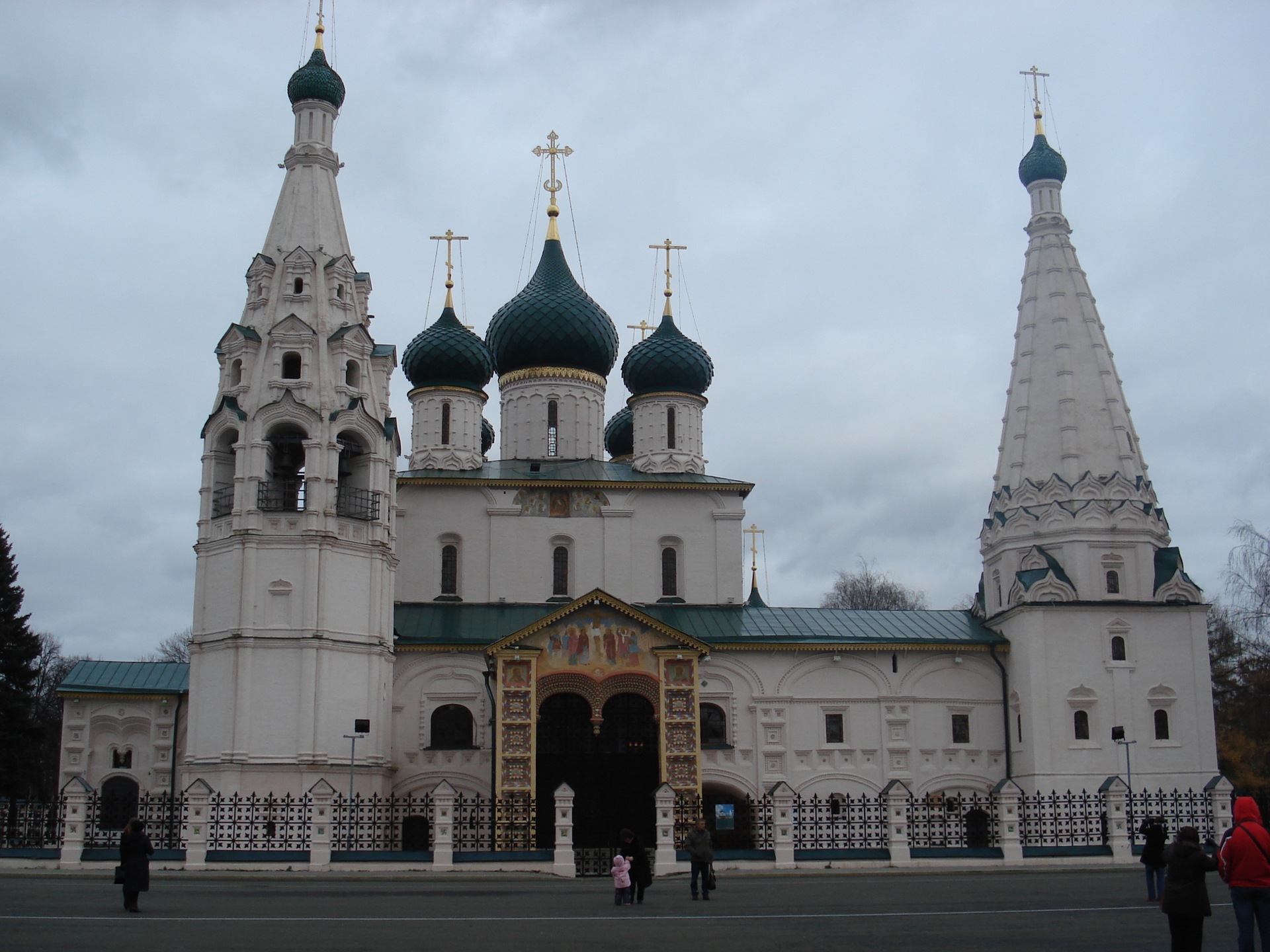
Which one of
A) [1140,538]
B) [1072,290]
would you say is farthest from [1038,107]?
[1140,538]

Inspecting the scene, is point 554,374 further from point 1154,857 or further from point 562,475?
point 1154,857

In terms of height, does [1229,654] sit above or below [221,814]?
above

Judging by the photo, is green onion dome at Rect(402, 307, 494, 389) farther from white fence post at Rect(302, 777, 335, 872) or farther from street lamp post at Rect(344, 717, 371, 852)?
white fence post at Rect(302, 777, 335, 872)

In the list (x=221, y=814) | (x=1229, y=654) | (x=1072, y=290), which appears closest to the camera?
(x=221, y=814)

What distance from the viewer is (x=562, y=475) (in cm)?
3075

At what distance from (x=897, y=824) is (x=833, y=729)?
7252mm

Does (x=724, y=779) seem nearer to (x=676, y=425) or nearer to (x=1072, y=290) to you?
(x=676, y=425)

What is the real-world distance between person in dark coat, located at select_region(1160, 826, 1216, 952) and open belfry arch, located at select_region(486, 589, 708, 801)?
1723 cm

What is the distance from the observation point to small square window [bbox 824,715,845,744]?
2864 centimetres

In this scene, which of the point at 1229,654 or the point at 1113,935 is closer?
the point at 1113,935

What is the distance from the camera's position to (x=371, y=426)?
26000mm

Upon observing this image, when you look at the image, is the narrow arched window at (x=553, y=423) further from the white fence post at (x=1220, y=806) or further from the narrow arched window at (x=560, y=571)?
the white fence post at (x=1220, y=806)

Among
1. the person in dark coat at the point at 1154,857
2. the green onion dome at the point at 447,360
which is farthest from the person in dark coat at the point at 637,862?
the green onion dome at the point at 447,360

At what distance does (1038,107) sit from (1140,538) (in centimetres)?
1071
